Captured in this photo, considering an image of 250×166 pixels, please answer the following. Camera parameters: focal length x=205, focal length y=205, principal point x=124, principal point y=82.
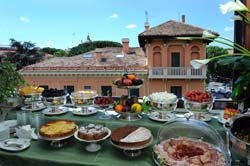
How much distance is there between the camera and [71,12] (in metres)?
2.57

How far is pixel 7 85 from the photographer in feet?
5.20

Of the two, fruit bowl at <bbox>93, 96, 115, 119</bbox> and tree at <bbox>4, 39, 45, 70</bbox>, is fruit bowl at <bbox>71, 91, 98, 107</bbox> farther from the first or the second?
tree at <bbox>4, 39, 45, 70</bbox>

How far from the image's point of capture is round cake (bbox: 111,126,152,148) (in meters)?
1.06

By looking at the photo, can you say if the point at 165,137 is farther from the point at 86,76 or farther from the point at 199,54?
the point at 86,76

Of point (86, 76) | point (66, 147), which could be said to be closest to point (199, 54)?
point (86, 76)

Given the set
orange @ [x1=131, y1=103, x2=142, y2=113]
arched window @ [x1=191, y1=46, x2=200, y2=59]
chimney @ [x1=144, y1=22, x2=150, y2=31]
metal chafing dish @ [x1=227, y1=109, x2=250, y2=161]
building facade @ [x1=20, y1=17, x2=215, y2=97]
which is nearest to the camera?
metal chafing dish @ [x1=227, y1=109, x2=250, y2=161]

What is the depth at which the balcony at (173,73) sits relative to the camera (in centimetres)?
227

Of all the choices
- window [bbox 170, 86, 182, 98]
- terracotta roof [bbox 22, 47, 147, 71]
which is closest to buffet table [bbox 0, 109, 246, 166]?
window [bbox 170, 86, 182, 98]

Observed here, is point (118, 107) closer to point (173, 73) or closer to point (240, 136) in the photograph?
point (240, 136)

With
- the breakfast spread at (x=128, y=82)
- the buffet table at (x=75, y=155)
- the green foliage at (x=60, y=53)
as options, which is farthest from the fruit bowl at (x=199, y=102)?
the green foliage at (x=60, y=53)

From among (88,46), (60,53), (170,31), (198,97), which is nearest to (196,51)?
(170,31)

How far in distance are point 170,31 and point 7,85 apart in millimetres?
1703

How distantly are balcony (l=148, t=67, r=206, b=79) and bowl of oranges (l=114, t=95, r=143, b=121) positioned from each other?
0.84 meters

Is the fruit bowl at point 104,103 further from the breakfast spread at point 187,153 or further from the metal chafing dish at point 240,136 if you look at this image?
the metal chafing dish at point 240,136
